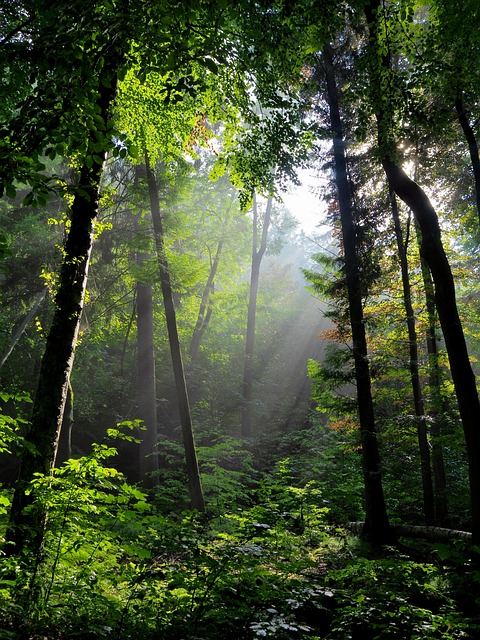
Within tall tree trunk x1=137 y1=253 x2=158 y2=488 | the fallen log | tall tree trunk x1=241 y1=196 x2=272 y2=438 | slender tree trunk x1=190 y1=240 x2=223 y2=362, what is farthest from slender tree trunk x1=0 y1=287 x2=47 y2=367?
the fallen log

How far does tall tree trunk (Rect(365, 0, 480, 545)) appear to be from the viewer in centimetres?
595

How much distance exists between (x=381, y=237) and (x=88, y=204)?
8561 millimetres

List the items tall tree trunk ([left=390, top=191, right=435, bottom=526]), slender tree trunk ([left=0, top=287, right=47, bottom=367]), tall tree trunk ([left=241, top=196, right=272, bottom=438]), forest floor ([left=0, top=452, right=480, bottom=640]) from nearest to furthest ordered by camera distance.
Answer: forest floor ([left=0, top=452, right=480, bottom=640]) < tall tree trunk ([left=390, top=191, right=435, bottom=526]) < slender tree trunk ([left=0, top=287, right=47, bottom=367]) < tall tree trunk ([left=241, top=196, right=272, bottom=438])

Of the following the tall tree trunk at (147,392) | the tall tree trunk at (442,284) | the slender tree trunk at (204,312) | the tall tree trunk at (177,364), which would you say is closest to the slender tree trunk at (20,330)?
the tall tree trunk at (147,392)

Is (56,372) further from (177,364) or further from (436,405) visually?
(436,405)

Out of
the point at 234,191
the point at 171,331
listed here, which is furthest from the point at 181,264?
the point at 234,191

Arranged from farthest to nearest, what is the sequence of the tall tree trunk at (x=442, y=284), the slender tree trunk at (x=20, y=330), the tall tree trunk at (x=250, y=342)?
1. the tall tree trunk at (x=250, y=342)
2. the slender tree trunk at (x=20, y=330)
3. the tall tree trunk at (x=442, y=284)

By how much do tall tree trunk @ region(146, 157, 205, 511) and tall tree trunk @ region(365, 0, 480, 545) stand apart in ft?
23.4

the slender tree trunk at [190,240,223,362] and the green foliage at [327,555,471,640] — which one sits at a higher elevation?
the slender tree trunk at [190,240,223,362]

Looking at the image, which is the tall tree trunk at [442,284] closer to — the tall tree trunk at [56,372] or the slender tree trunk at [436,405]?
the slender tree trunk at [436,405]

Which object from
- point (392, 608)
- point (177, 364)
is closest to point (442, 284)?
point (392, 608)

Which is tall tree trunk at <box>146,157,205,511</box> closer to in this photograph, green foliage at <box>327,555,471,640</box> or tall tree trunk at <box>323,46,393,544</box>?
tall tree trunk at <box>323,46,393,544</box>

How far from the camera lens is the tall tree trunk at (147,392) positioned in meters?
14.0

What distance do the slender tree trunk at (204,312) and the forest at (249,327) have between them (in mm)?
223
